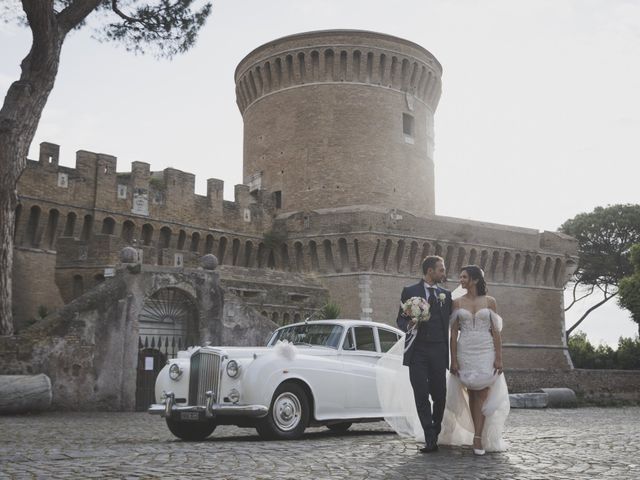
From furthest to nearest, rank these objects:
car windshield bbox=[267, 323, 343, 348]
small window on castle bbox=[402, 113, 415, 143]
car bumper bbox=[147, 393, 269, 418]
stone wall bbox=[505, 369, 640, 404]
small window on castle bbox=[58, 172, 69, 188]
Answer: small window on castle bbox=[402, 113, 415, 143], small window on castle bbox=[58, 172, 69, 188], stone wall bbox=[505, 369, 640, 404], car windshield bbox=[267, 323, 343, 348], car bumper bbox=[147, 393, 269, 418]

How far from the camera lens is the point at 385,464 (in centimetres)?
499

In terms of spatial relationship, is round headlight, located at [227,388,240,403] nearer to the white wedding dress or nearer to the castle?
→ the white wedding dress

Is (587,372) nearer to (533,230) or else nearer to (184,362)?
(533,230)

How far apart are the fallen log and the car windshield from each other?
14.7 ft

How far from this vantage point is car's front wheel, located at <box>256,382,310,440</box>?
275 inches

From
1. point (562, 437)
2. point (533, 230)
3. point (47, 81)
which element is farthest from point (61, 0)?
point (533, 230)

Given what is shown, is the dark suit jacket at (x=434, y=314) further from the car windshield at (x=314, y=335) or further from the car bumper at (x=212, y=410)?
the car windshield at (x=314, y=335)

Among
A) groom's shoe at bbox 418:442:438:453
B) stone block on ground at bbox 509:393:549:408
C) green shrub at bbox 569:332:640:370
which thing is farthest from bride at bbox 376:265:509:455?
green shrub at bbox 569:332:640:370

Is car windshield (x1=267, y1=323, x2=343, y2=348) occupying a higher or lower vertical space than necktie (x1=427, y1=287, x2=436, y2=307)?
lower

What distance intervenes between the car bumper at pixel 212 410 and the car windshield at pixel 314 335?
136 centimetres

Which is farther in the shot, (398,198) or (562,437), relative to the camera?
(398,198)

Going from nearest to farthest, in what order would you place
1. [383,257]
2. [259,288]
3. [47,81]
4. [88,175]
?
[47,81]
[259,288]
[88,175]
[383,257]

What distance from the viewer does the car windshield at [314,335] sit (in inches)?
316

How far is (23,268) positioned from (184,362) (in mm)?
15609
